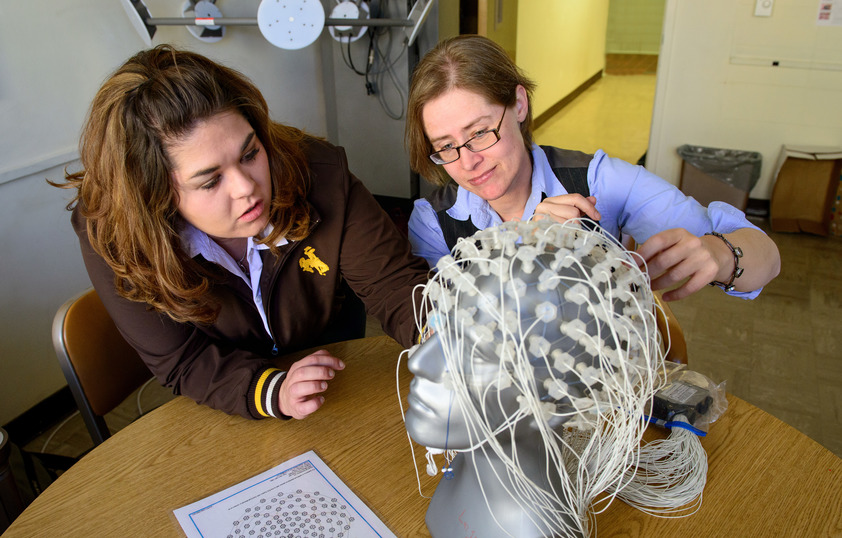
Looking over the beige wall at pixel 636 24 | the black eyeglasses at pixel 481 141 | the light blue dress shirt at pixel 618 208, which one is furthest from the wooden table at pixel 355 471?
the beige wall at pixel 636 24

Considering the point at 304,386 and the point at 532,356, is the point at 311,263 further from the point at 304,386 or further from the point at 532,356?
the point at 532,356

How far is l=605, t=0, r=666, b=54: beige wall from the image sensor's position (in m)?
8.47

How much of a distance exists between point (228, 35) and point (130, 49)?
→ 0.72 metres

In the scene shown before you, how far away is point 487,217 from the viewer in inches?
58.7

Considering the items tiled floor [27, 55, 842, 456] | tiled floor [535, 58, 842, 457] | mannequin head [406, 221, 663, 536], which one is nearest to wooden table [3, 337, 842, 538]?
mannequin head [406, 221, 663, 536]

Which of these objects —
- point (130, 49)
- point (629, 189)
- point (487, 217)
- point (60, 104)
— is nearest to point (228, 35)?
point (130, 49)

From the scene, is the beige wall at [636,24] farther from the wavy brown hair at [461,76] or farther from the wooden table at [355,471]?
the wooden table at [355,471]

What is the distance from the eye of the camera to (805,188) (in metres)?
3.51

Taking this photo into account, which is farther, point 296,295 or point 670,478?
point 296,295

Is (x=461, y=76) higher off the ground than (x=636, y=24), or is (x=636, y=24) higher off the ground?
(x=461, y=76)

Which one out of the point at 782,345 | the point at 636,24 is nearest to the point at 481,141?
the point at 782,345

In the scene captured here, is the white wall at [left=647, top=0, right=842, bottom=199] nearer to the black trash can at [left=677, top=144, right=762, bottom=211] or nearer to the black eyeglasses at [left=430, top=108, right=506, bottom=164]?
the black trash can at [left=677, top=144, right=762, bottom=211]

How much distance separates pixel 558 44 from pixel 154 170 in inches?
214

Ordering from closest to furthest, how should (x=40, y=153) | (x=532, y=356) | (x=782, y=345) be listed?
(x=532, y=356), (x=40, y=153), (x=782, y=345)
